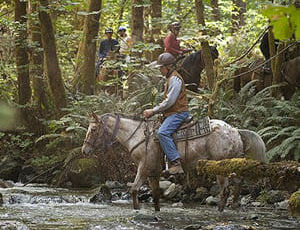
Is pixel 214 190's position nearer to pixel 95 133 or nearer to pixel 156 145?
pixel 156 145

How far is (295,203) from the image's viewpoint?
756 cm

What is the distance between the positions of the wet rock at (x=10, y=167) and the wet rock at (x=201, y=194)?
7403 millimetres

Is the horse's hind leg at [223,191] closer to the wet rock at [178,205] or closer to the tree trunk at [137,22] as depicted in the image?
the wet rock at [178,205]

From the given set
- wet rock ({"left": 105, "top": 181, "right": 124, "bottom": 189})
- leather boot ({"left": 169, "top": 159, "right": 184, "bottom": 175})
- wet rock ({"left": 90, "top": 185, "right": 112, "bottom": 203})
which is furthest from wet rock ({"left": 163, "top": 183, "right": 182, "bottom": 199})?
leather boot ({"left": 169, "top": 159, "right": 184, "bottom": 175})

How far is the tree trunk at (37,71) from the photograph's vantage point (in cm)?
1900

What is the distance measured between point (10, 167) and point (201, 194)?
25.8 feet

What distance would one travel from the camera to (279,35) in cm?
211

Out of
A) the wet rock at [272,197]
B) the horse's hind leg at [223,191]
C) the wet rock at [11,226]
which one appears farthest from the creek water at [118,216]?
the wet rock at [272,197]

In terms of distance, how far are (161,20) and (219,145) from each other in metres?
9.65

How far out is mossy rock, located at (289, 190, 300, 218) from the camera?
732cm

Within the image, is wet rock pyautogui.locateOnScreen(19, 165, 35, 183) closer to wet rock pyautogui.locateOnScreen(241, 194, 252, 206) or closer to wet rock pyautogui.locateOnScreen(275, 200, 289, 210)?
wet rock pyautogui.locateOnScreen(241, 194, 252, 206)

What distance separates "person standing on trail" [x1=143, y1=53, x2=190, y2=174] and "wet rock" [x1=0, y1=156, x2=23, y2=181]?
28.7 ft

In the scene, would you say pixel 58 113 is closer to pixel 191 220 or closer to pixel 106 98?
pixel 106 98

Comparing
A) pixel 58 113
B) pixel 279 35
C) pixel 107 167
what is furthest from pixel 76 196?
pixel 279 35
